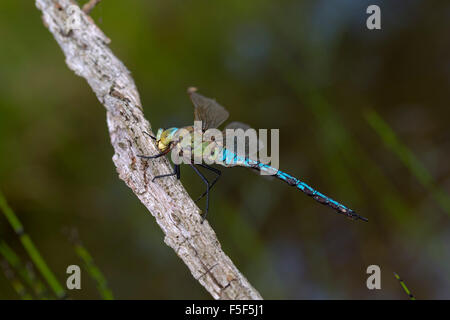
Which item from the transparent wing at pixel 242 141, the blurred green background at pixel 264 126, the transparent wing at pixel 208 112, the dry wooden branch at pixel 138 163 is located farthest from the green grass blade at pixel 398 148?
the dry wooden branch at pixel 138 163

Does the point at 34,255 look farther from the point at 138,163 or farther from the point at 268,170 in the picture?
the point at 268,170

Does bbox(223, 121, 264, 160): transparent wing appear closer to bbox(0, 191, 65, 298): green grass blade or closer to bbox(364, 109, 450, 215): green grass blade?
bbox(364, 109, 450, 215): green grass blade

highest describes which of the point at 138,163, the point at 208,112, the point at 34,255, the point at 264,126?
the point at 264,126

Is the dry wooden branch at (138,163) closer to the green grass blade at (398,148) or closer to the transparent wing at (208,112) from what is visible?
the transparent wing at (208,112)

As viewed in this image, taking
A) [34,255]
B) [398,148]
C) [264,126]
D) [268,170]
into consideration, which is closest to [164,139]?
[268,170]

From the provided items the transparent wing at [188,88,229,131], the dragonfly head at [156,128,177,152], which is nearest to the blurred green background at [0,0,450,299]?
the transparent wing at [188,88,229,131]

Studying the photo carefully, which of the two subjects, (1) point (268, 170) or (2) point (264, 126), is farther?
(2) point (264, 126)

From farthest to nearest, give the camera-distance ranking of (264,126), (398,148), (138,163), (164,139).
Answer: (264,126), (398,148), (164,139), (138,163)
